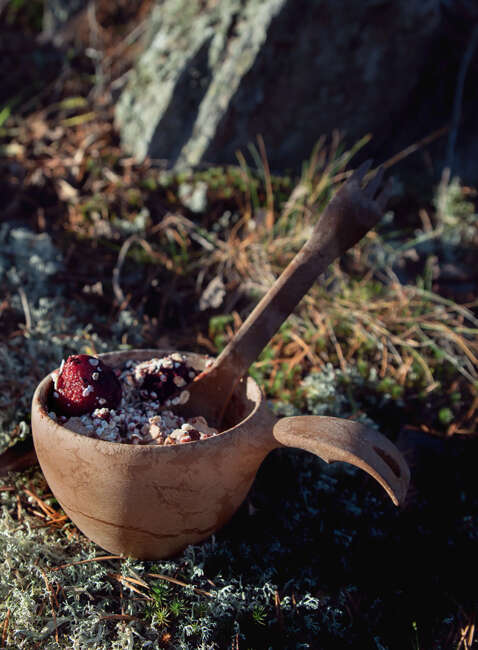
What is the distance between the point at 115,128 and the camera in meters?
3.81

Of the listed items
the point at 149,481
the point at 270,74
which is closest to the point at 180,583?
the point at 149,481

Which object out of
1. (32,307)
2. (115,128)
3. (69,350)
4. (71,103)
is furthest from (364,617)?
(71,103)

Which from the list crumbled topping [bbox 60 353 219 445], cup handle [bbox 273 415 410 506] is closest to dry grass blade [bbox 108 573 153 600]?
crumbled topping [bbox 60 353 219 445]

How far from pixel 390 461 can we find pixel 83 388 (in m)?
0.86

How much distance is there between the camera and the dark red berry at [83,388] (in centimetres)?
161

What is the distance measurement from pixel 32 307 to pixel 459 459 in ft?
6.47

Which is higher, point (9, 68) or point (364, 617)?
point (9, 68)

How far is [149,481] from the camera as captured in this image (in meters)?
1.42

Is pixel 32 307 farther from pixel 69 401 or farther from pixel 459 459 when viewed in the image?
pixel 459 459

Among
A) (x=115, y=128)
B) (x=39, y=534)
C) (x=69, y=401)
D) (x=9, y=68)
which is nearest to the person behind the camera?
(x=69, y=401)

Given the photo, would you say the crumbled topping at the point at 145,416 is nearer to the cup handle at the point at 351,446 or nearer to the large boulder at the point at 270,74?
the cup handle at the point at 351,446

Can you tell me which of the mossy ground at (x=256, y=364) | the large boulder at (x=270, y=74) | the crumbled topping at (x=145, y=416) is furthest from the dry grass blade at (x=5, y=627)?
the large boulder at (x=270, y=74)

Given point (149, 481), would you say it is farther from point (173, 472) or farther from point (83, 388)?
point (83, 388)

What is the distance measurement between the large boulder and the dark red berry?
7.19ft
